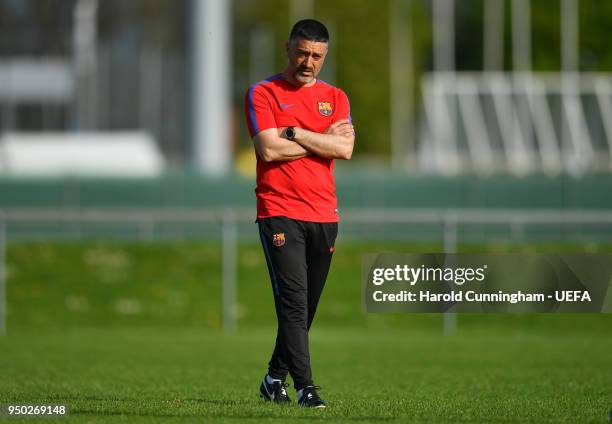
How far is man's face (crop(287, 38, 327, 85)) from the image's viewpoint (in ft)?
26.0

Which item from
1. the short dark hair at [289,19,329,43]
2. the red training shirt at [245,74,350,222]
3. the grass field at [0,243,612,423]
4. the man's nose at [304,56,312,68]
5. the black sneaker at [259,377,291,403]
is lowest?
the grass field at [0,243,612,423]

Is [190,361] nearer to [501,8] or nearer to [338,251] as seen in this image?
[338,251]

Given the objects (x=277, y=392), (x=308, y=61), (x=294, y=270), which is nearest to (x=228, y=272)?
(x=277, y=392)

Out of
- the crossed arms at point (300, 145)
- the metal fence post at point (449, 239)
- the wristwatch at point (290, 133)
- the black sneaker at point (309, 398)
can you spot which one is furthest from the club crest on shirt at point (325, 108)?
the metal fence post at point (449, 239)

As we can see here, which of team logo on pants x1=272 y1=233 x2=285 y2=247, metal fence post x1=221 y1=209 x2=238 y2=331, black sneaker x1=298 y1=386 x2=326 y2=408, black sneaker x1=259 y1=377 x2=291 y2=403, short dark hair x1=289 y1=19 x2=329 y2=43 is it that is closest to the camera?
short dark hair x1=289 y1=19 x2=329 y2=43

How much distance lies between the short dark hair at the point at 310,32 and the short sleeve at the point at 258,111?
0.38m

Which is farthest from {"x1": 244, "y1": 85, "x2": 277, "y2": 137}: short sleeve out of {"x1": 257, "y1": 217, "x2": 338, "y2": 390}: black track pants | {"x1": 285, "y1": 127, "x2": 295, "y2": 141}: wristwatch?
{"x1": 257, "y1": 217, "x2": 338, "y2": 390}: black track pants

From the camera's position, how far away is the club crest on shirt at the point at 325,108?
26.9ft

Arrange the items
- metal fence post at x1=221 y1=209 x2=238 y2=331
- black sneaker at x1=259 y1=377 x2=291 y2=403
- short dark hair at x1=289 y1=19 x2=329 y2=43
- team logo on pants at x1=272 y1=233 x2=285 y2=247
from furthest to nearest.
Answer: metal fence post at x1=221 y1=209 x2=238 y2=331
black sneaker at x1=259 y1=377 x2=291 y2=403
team logo on pants at x1=272 y1=233 x2=285 y2=247
short dark hair at x1=289 y1=19 x2=329 y2=43

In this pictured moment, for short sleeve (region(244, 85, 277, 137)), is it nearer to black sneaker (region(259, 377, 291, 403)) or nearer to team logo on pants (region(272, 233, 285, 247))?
team logo on pants (region(272, 233, 285, 247))

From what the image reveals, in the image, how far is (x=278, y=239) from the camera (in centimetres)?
805

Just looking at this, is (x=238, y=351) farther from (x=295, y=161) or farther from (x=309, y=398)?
(x=295, y=161)

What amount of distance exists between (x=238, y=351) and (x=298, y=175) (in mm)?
7275

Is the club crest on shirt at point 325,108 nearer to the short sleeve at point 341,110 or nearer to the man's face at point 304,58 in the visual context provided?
the short sleeve at point 341,110
